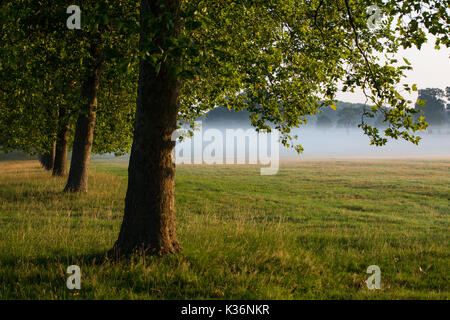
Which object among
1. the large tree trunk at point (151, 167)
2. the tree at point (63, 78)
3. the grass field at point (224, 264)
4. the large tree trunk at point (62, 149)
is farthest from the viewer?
the large tree trunk at point (62, 149)

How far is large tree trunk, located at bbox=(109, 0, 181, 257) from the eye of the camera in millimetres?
7305

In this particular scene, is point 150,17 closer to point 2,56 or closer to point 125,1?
point 2,56

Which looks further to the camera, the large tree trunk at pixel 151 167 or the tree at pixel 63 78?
the tree at pixel 63 78

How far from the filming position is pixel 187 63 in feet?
22.5

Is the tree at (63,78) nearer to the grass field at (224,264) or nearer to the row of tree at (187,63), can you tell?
the row of tree at (187,63)

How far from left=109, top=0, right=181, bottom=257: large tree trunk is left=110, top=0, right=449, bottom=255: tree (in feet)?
0.07

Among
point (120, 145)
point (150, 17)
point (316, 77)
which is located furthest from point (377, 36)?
point (120, 145)

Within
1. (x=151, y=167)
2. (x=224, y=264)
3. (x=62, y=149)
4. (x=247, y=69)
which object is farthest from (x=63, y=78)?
(x=62, y=149)

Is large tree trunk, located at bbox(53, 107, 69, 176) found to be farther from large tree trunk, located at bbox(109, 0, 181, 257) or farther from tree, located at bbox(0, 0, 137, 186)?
large tree trunk, located at bbox(109, 0, 181, 257)

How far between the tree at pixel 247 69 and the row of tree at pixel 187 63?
0.03m

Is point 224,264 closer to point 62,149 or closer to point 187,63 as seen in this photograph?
point 187,63

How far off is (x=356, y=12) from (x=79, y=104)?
437 inches

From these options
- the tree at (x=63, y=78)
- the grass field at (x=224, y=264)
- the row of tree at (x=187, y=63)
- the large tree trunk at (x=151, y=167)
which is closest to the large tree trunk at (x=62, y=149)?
the tree at (x=63, y=78)

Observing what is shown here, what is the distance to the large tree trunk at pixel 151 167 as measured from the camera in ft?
24.0
